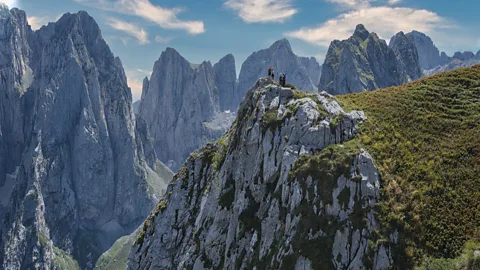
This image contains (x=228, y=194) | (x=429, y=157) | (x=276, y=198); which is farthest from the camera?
(x=228, y=194)

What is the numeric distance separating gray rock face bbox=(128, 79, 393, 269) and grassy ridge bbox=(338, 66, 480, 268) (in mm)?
1966

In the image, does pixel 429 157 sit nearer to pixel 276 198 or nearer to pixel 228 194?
pixel 276 198

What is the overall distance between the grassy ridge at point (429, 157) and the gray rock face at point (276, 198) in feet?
6.45

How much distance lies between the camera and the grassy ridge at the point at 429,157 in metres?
30.1

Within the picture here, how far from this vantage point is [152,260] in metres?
60.4

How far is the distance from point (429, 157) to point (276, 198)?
1621 centimetres

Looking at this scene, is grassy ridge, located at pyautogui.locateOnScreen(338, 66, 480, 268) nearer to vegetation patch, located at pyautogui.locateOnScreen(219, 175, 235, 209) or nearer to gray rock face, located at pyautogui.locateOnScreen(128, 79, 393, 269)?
gray rock face, located at pyautogui.locateOnScreen(128, 79, 393, 269)

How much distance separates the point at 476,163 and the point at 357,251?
15290 mm

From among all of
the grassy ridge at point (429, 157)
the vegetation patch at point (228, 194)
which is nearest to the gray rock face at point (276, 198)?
the vegetation patch at point (228, 194)

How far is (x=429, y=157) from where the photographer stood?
37.0 m

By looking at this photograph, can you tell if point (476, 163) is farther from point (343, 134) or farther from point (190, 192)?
point (190, 192)

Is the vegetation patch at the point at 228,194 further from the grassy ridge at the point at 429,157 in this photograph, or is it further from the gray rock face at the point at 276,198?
the grassy ridge at the point at 429,157

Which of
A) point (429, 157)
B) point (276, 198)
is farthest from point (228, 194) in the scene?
point (429, 157)

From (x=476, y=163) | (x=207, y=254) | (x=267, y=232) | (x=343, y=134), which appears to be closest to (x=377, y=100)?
(x=343, y=134)
